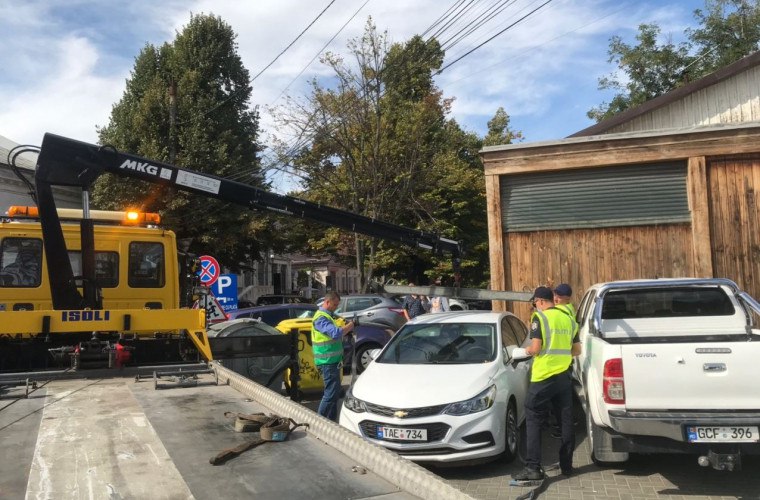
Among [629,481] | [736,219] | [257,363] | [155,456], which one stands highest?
[736,219]

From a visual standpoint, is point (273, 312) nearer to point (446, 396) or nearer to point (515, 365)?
point (515, 365)

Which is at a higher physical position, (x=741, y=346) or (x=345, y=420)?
(x=741, y=346)

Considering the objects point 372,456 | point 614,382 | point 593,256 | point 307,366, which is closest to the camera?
point 372,456

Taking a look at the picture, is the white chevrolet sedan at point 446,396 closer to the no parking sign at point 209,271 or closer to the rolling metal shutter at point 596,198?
the rolling metal shutter at point 596,198

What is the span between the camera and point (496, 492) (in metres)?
5.55

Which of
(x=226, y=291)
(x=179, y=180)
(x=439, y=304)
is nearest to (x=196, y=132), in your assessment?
(x=226, y=291)

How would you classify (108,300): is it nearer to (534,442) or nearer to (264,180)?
(534,442)

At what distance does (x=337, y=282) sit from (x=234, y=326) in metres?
→ 65.9

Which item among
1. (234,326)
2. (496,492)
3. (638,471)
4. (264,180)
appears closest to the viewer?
(496,492)

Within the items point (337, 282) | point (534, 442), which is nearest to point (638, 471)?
point (534, 442)

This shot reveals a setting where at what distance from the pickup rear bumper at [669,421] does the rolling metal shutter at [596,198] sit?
5.86 meters

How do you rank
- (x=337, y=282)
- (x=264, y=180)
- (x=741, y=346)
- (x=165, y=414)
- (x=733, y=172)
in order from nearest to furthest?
(x=165, y=414)
(x=741, y=346)
(x=733, y=172)
(x=264, y=180)
(x=337, y=282)

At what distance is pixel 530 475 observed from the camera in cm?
563

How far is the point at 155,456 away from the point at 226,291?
11099 mm
